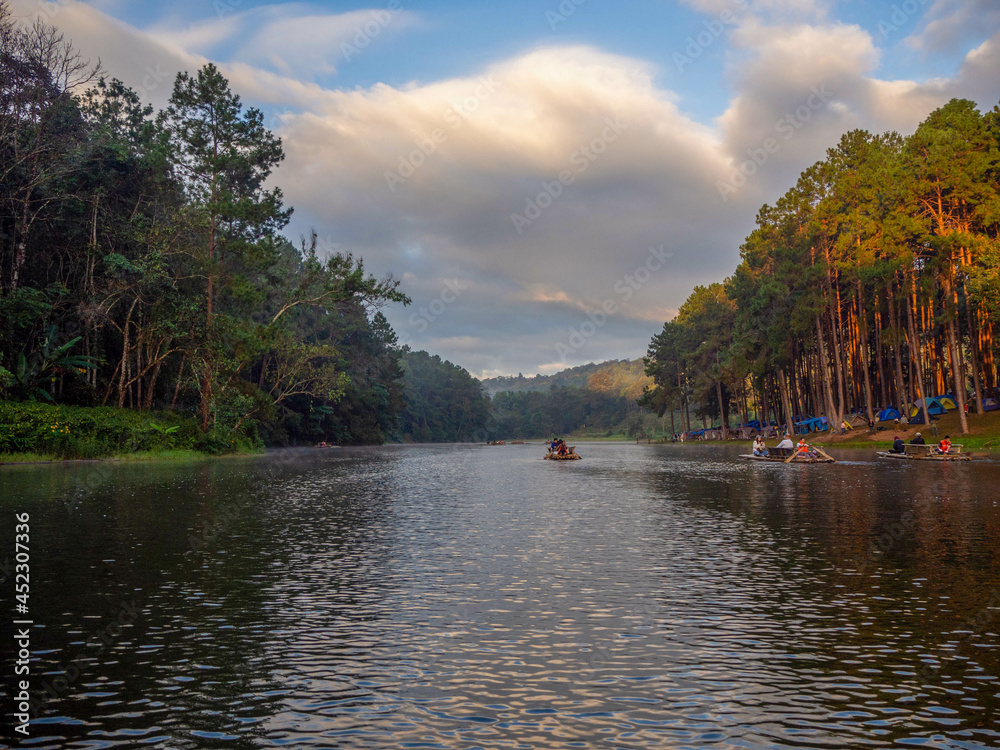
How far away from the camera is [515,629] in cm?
968

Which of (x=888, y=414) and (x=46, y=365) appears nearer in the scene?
(x=46, y=365)

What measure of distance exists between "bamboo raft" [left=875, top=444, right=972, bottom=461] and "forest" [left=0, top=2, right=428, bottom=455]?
40.9 m

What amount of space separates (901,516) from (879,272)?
4857 cm

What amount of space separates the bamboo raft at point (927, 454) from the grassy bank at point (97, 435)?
1980 inches

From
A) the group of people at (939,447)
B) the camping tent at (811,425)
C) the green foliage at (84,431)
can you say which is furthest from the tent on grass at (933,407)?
Answer: the green foliage at (84,431)

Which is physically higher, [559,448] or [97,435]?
[97,435]

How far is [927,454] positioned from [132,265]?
55310 mm

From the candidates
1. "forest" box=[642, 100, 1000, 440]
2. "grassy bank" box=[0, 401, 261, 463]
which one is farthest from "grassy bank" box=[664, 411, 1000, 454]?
"grassy bank" box=[0, 401, 261, 463]

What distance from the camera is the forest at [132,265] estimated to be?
4659 centimetres

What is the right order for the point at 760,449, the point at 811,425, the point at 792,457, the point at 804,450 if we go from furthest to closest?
the point at 811,425 < the point at 760,449 < the point at 792,457 < the point at 804,450

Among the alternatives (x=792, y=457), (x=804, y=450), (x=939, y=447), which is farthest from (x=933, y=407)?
(x=792, y=457)

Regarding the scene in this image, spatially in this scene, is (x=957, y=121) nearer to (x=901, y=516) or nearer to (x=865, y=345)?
(x=865, y=345)

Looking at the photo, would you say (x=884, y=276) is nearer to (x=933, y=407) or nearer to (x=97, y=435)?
(x=933, y=407)

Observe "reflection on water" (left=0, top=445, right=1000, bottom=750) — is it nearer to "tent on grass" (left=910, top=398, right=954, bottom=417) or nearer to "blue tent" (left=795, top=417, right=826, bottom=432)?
"tent on grass" (left=910, top=398, right=954, bottom=417)
